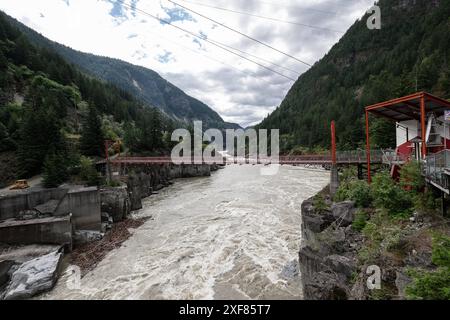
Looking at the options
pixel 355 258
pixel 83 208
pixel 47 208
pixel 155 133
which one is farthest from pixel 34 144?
pixel 355 258

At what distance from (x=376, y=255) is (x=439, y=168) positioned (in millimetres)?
3646

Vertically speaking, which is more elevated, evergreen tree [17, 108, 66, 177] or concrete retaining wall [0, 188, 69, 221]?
evergreen tree [17, 108, 66, 177]

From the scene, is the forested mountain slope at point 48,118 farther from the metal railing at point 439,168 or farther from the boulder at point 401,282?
the metal railing at point 439,168

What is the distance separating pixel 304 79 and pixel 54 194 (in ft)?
500

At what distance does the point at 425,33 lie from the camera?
69.6m

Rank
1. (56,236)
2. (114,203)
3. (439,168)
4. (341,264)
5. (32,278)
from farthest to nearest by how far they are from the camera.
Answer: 1. (114,203)
2. (56,236)
3. (32,278)
4. (439,168)
5. (341,264)

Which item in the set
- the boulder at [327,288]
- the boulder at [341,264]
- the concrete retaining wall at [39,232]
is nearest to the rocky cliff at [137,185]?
the concrete retaining wall at [39,232]

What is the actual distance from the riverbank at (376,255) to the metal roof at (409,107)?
5.76 m

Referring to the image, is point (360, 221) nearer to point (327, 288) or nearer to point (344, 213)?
point (344, 213)

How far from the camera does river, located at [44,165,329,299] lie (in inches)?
393

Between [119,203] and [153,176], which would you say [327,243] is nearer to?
[119,203]

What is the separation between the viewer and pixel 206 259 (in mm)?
12453

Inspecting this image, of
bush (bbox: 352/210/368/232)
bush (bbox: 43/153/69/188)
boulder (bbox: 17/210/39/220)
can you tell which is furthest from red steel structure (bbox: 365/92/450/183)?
bush (bbox: 43/153/69/188)

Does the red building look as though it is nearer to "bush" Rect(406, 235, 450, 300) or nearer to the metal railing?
the metal railing
